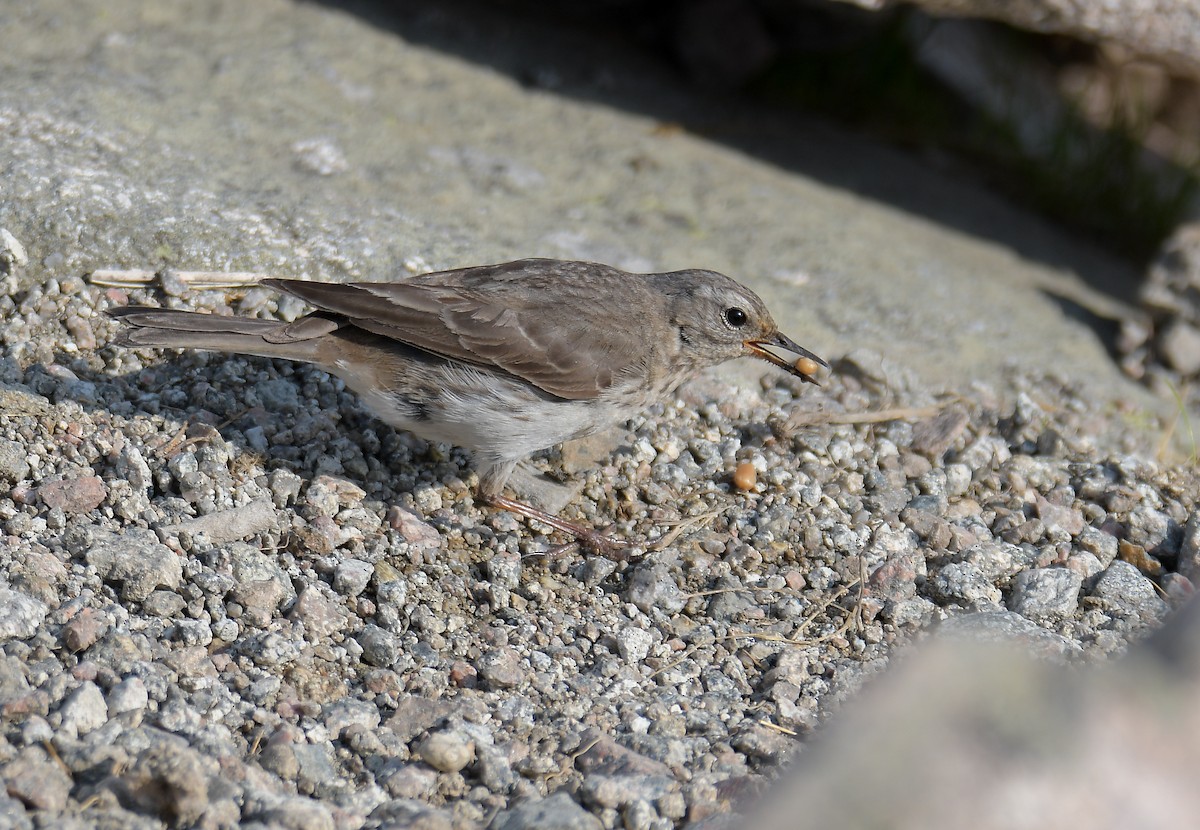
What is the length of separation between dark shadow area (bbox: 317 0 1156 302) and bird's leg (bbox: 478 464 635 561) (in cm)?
379

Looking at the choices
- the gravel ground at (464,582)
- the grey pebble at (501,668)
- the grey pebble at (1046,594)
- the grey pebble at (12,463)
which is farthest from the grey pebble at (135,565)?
the grey pebble at (1046,594)

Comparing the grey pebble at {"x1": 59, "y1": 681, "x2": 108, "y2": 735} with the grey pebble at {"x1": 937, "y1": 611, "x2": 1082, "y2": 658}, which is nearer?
the grey pebble at {"x1": 59, "y1": 681, "x2": 108, "y2": 735}

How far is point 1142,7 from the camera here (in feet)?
22.8

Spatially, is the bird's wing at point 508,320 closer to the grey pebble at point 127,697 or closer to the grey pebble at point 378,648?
the grey pebble at point 378,648

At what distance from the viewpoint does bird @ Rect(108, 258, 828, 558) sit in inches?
181

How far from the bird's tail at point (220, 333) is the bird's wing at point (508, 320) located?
158 millimetres

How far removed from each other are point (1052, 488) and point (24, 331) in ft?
14.0

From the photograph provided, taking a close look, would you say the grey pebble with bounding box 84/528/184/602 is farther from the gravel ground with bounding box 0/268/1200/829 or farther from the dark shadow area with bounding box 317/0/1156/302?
the dark shadow area with bounding box 317/0/1156/302

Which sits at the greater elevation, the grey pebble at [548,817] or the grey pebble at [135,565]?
the grey pebble at [548,817]

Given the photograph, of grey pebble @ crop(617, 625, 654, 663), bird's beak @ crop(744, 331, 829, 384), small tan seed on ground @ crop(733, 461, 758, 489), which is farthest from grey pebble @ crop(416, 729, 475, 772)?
bird's beak @ crop(744, 331, 829, 384)

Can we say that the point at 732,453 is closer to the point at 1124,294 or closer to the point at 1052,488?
the point at 1052,488

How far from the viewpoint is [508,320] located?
4820mm

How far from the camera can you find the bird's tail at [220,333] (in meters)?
4.41

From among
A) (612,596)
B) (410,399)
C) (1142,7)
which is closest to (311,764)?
(612,596)
